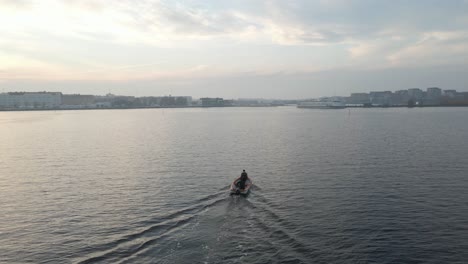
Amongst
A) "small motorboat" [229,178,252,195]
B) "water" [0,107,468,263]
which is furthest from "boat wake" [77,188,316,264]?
"small motorboat" [229,178,252,195]

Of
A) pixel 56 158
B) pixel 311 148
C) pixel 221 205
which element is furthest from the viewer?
pixel 311 148

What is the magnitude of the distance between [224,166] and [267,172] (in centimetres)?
869

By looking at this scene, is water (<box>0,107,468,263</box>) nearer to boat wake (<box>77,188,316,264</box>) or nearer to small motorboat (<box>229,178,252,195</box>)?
boat wake (<box>77,188,316,264</box>)

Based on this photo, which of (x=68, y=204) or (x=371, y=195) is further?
(x=371, y=195)

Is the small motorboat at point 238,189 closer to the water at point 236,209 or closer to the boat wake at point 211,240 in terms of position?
the water at point 236,209

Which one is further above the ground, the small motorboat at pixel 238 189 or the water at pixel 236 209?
the small motorboat at pixel 238 189

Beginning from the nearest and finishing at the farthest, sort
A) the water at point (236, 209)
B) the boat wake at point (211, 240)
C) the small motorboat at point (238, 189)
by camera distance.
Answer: the boat wake at point (211, 240), the water at point (236, 209), the small motorboat at point (238, 189)

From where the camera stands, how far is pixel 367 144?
272ft

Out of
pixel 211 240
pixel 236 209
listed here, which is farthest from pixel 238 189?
pixel 211 240

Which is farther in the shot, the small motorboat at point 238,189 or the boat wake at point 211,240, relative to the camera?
the small motorboat at point 238,189

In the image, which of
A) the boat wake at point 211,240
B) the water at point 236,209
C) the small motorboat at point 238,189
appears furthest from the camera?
the small motorboat at point 238,189

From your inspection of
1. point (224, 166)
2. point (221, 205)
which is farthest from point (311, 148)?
point (221, 205)

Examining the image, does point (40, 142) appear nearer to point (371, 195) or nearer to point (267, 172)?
point (267, 172)

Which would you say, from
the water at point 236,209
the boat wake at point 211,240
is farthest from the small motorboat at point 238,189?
the boat wake at point 211,240
